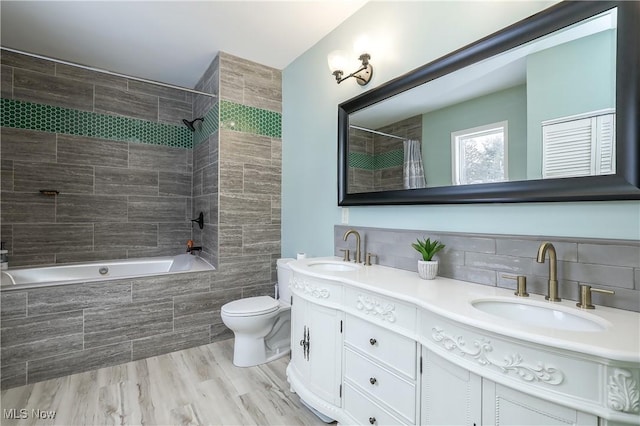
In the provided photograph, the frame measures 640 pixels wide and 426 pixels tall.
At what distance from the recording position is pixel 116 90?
325cm

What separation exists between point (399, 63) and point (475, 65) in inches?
20.5

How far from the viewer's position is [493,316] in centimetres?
95

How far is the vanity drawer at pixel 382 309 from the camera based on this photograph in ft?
3.93

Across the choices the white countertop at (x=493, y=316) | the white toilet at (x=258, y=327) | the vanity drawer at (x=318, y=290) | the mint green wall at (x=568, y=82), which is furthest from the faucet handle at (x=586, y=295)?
the white toilet at (x=258, y=327)

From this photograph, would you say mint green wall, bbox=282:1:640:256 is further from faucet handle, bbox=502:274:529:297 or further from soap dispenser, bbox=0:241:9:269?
soap dispenser, bbox=0:241:9:269

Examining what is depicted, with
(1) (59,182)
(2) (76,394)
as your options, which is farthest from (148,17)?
(2) (76,394)

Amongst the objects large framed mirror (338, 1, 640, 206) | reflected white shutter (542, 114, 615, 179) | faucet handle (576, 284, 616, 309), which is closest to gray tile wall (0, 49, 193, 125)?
large framed mirror (338, 1, 640, 206)

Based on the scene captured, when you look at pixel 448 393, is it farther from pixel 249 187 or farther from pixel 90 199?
pixel 90 199

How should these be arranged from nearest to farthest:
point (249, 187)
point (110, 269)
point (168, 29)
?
1. point (168, 29)
2. point (249, 187)
3. point (110, 269)

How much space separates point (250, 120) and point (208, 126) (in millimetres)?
501

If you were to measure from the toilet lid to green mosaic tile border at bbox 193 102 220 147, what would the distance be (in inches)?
65.8

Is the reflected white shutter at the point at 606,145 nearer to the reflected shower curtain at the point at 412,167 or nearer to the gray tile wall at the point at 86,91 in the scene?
the reflected shower curtain at the point at 412,167

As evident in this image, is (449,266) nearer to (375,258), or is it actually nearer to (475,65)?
(375,258)

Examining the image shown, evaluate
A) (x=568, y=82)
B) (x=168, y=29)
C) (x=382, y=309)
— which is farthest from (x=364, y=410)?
(x=168, y=29)
